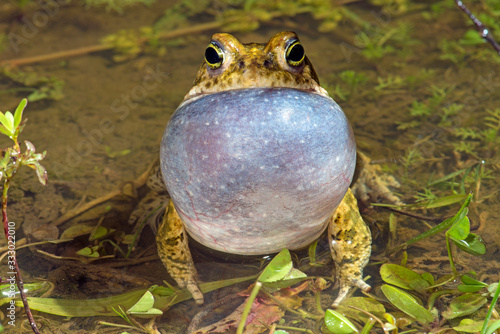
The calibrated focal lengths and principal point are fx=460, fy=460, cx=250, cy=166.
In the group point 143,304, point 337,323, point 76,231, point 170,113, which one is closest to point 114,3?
point 170,113

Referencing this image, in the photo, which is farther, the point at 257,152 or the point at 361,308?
the point at 361,308

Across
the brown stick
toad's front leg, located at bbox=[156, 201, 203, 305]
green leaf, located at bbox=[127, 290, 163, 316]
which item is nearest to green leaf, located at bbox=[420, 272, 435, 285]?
toad's front leg, located at bbox=[156, 201, 203, 305]

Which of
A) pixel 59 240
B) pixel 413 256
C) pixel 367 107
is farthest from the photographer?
pixel 367 107

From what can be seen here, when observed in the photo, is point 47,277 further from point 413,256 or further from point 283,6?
point 283,6

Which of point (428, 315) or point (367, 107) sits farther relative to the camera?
point (367, 107)

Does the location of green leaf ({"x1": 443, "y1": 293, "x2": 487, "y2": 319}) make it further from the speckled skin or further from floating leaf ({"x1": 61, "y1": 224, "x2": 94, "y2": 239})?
floating leaf ({"x1": 61, "y1": 224, "x2": 94, "y2": 239})

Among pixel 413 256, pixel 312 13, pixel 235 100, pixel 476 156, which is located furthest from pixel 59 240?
pixel 312 13

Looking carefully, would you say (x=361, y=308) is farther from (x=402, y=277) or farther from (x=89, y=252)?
(x=89, y=252)
